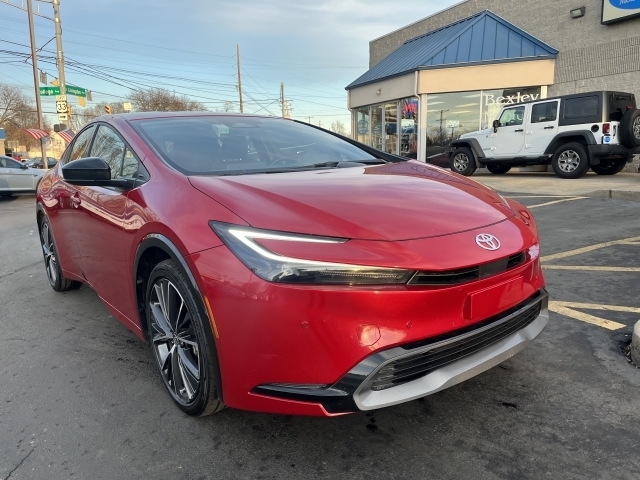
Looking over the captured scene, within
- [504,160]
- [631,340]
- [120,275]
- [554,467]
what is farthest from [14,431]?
[504,160]

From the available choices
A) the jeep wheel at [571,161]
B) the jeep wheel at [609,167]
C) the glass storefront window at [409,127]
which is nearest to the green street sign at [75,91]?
the glass storefront window at [409,127]

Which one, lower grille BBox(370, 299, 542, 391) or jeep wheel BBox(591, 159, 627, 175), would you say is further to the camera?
jeep wheel BBox(591, 159, 627, 175)

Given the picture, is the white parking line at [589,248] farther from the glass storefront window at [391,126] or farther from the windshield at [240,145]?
the glass storefront window at [391,126]

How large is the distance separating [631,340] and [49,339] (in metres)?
3.98

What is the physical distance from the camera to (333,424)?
2311 millimetres

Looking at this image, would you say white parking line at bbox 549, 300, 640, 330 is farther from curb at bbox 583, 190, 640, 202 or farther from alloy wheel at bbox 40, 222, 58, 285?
curb at bbox 583, 190, 640, 202

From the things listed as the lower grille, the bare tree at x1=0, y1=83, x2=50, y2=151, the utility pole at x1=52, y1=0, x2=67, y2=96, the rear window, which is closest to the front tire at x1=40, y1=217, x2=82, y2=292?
the lower grille

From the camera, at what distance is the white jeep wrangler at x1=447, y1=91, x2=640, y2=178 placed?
11.4 metres

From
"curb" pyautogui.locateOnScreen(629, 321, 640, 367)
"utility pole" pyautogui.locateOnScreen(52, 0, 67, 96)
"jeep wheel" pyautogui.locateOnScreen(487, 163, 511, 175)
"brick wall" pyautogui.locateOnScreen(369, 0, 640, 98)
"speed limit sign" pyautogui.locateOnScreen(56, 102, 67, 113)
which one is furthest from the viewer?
"utility pole" pyautogui.locateOnScreen(52, 0, 67, 96)

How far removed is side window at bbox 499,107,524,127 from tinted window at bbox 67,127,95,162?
12.0 metres

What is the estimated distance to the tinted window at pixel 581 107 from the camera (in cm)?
1157

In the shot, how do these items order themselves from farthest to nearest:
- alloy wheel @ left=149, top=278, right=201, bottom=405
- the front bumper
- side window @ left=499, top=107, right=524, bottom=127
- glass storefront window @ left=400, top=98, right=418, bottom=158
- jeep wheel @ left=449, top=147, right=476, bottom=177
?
glass storefront window @ left=400, top=98, right=418, bottom=158
jeep wheel @ left=449, top=147, right=476, bottom=177
side window @ left=499, top=107, right=524, bottom=127
alloy wheel @ left=149, top=278, right=201, bottom=405
the front bumper

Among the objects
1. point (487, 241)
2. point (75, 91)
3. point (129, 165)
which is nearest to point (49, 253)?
point (129, 165)

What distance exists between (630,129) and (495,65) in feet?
20.6
